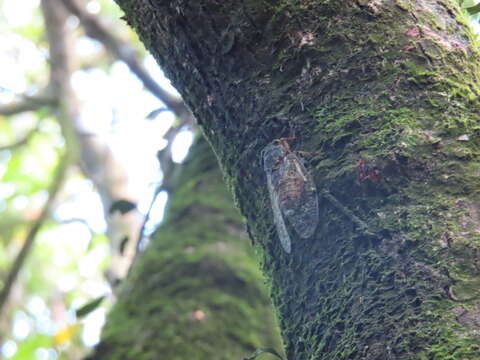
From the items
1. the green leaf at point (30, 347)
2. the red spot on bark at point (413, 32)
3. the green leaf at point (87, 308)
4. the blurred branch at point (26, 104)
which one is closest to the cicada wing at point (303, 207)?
the red spot on bark at point (413, 32)

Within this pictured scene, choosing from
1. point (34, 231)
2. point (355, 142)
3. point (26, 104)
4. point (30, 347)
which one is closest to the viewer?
point (355, 142)

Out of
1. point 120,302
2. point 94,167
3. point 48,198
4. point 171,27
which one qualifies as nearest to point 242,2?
point 171,27

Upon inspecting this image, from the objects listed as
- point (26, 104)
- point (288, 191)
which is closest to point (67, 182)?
point (26, 104)

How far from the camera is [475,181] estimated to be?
3.90 ft

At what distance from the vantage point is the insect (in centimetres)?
128

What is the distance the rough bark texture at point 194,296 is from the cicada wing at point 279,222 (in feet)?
4.95

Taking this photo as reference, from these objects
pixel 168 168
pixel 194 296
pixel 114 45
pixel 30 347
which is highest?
pixel 114 45

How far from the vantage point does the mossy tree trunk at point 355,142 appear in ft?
3.61

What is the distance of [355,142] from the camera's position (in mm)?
1273

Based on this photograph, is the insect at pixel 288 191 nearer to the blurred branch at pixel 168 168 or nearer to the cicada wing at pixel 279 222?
the cicada wing at pixel 279 222

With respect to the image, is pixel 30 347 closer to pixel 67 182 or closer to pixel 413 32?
pixel 67 182

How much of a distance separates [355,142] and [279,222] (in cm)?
24

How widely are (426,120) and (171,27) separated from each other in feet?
1.95

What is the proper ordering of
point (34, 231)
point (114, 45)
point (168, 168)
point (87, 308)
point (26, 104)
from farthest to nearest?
point (114, 45) < point (26, 104) < point (34, 231) < point (168, 168) < point (87, 308)
